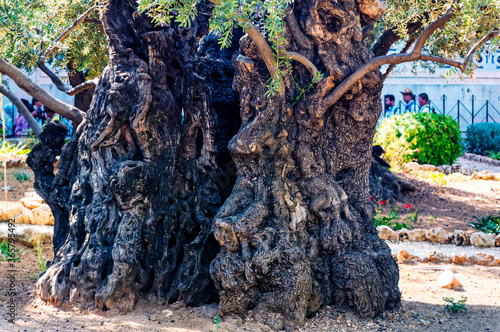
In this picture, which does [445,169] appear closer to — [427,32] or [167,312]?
[427,32]

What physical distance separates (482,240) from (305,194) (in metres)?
3.90

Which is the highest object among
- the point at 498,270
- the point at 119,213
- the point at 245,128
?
the point at 245,128

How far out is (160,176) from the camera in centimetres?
412

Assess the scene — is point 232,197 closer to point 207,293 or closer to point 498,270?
point 207,293

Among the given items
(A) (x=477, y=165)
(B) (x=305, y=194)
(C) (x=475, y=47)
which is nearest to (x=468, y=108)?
(A) (x=477, y=165)

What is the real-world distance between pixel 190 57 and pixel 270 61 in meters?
1.11

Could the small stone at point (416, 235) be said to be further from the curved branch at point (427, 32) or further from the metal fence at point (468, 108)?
the metal fence at point (468, 108)

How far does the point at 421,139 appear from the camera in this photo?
1127 cm

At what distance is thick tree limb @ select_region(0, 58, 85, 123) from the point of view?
4.46m

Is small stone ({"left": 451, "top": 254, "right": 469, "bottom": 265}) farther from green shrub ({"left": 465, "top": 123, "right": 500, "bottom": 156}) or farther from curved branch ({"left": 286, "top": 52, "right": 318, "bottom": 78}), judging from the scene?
green shrub ({"left": 465, "top": 123, "right": 500, "bottom": 156})

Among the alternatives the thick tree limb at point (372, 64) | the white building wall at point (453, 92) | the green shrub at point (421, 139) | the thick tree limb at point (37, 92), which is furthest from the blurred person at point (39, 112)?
the thick tree limb at point (372, 64)

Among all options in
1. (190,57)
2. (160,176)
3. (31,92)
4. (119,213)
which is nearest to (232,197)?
(160,176)

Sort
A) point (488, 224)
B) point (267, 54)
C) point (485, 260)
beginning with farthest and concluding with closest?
1. point (488, 224)
2. point (485, 260)
3. point (267, 54)

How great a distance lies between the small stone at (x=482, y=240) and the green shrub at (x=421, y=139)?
454 centimetres
